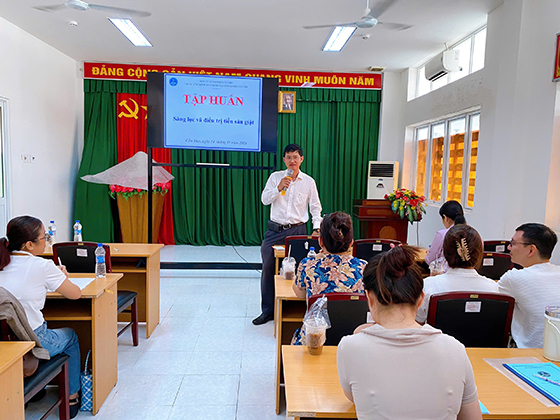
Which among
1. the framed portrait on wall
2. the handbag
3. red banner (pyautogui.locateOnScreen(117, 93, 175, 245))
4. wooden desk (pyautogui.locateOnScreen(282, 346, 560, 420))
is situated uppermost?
the framed portrait on wall

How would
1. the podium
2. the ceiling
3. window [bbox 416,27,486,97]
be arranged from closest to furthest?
the ceiling
window [bbox 416,27,486,97]
the podium

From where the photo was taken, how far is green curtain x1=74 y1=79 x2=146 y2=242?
6.86 meters

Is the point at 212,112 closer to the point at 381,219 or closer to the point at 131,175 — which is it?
the point at 131,175

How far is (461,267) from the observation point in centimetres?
191

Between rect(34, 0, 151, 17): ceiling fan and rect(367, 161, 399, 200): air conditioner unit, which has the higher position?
rect(34, 0, 151, 17): ceiling fan

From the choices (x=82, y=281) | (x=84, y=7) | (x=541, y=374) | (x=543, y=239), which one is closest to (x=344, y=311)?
(x=541, y=374)

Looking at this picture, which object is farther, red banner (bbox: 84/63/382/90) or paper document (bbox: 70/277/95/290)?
red banner (bbox: 84/63/382/90)

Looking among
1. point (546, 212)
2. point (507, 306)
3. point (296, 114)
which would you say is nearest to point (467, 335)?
point (507, 306)

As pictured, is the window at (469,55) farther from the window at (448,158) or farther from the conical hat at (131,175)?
the conical hat at (131,175)

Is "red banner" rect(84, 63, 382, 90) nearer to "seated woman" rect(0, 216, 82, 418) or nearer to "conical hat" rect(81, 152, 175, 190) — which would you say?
"conical hat" rect(81, 152, 175, 190)

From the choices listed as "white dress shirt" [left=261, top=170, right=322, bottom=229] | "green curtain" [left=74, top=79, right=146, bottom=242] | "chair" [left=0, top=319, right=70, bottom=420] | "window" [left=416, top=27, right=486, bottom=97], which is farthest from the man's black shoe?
"green curtain" [left=74, top=79, right=146, bottom=242]

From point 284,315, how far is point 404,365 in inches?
59.3

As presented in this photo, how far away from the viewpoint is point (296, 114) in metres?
7.34

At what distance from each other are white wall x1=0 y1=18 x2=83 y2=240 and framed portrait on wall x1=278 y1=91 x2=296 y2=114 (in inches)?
137
